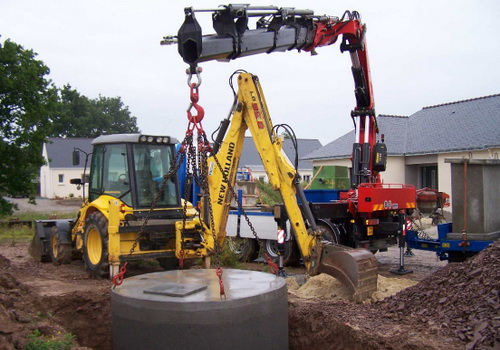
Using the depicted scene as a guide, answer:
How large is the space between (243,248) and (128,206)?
376 centimetres

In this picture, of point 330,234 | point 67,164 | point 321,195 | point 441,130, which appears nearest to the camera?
point 330,234

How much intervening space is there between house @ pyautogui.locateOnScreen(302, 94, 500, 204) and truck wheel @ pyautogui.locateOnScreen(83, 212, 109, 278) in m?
16.7

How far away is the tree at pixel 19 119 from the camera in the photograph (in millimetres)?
20953

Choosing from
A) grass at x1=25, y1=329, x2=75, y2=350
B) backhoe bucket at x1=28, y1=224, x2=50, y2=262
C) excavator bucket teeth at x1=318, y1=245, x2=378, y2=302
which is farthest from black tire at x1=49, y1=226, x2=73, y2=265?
Result: grass at x1=25, y1=329, x2=75, y2=350

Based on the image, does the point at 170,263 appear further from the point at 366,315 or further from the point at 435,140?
the point at 435,140

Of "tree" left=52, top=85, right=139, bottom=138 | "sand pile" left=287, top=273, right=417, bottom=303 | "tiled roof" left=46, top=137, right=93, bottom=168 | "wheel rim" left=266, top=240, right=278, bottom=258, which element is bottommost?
"sand pile" left=287, top=273, right=417, bottom=303

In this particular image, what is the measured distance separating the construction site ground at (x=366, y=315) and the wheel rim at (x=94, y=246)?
157 centimetres

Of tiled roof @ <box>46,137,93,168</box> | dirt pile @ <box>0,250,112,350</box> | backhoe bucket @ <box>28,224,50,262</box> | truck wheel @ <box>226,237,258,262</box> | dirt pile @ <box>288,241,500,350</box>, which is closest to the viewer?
dirt pile @ <box>0,250,112,350</box>

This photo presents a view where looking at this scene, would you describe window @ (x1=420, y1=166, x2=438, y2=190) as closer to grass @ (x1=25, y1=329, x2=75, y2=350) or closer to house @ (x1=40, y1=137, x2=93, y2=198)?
grass @ (x1=25, y1=329, x2=75, y2=350)

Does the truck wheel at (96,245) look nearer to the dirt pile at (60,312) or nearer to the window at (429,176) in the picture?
the dirt pile at (60,312)

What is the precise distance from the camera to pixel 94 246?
33.2 feet

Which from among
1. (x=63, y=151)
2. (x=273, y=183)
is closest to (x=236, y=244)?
(x=273, y=183)

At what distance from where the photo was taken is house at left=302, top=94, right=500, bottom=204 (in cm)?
2295

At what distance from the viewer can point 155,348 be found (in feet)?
16.2
